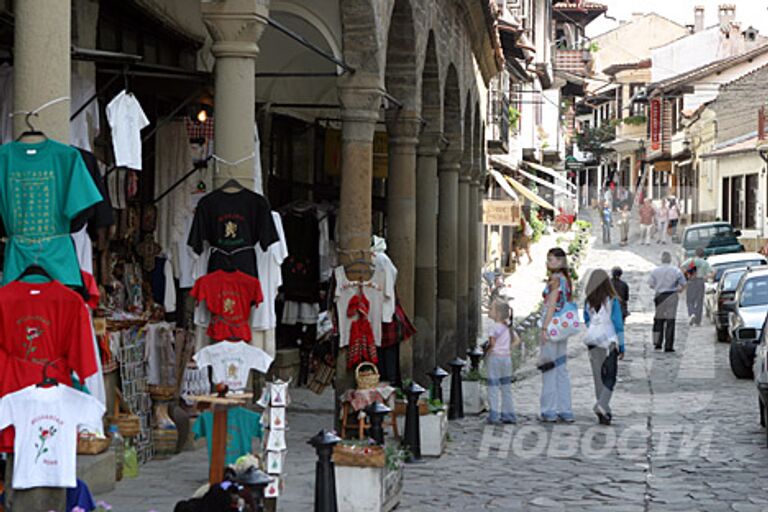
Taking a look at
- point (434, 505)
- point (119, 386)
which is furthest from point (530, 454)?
point (119, 386)

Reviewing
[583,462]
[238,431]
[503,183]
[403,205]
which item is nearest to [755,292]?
[403,205]

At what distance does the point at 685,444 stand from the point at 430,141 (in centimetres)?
638

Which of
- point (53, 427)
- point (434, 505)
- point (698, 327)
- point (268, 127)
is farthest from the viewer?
point (698, 327)

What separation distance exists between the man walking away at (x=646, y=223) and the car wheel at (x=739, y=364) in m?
29.8

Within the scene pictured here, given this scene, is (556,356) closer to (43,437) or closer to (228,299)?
(228,299)

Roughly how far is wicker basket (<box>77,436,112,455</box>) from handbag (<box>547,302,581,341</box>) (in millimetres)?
6876

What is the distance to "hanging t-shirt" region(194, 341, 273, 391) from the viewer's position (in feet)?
29.9

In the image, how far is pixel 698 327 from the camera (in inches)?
1142

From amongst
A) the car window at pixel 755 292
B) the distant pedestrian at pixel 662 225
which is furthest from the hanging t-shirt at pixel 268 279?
the distant pedestrian at pixel 662 225

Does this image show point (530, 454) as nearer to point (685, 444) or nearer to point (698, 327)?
point (685, 444)

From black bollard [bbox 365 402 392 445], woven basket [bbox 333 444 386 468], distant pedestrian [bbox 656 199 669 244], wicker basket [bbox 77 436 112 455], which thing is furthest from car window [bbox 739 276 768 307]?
distant pedestrian [bbox 656 199 669 244]

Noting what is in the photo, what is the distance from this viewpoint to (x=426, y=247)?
59.3ft

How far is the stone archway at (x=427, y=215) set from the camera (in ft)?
57.1

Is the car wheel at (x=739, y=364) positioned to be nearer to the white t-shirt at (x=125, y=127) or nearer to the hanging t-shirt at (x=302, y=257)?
the hanging t-shirt at (x=302, y=257)
